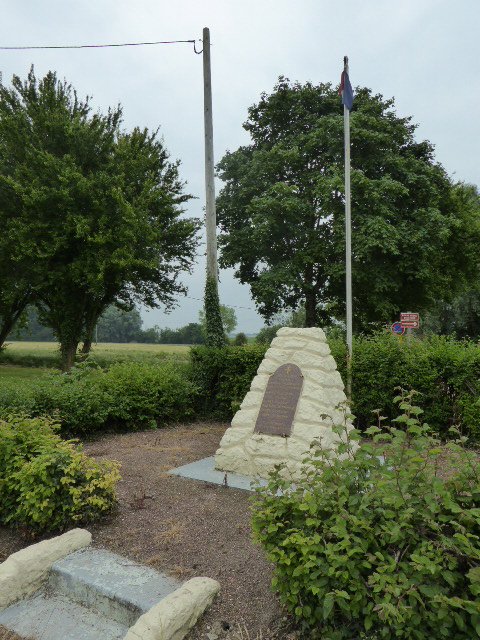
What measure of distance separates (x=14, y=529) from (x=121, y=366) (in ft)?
17.0

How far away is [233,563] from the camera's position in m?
3.33

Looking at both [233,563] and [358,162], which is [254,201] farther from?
[233,563]

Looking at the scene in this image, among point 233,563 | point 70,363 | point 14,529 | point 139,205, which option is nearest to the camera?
point 233,563

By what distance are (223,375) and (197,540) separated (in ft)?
18.8

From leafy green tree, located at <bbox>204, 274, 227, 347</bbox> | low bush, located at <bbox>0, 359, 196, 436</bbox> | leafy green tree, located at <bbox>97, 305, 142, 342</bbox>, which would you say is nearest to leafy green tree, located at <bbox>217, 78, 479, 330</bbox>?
leafy green tree, located at <bbox>204, 274, 227, 347</bbox>

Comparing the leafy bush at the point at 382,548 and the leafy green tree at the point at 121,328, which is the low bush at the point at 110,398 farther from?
the leafy green tree at the point at 121,328

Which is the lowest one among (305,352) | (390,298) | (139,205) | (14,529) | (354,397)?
(14,529)

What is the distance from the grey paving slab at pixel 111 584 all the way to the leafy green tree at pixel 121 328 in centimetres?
5922

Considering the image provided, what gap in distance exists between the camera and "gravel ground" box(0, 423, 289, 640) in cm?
272

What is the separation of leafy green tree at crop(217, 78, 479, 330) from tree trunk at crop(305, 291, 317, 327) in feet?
0.15

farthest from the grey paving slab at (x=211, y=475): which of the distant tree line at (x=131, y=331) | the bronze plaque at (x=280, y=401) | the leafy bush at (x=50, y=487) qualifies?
the distant tree line at (x=131, y=331)

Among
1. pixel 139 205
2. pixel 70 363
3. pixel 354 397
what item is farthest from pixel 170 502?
pixel 70 363

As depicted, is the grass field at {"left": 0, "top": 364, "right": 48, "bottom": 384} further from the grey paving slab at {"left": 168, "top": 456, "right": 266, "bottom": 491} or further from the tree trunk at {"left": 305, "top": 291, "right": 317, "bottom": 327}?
the grey paving slab at {"left": 168, "top": 456, "right": 266, "bottom": 491}

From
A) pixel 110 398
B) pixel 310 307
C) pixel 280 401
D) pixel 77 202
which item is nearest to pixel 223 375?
pixel 110 398
